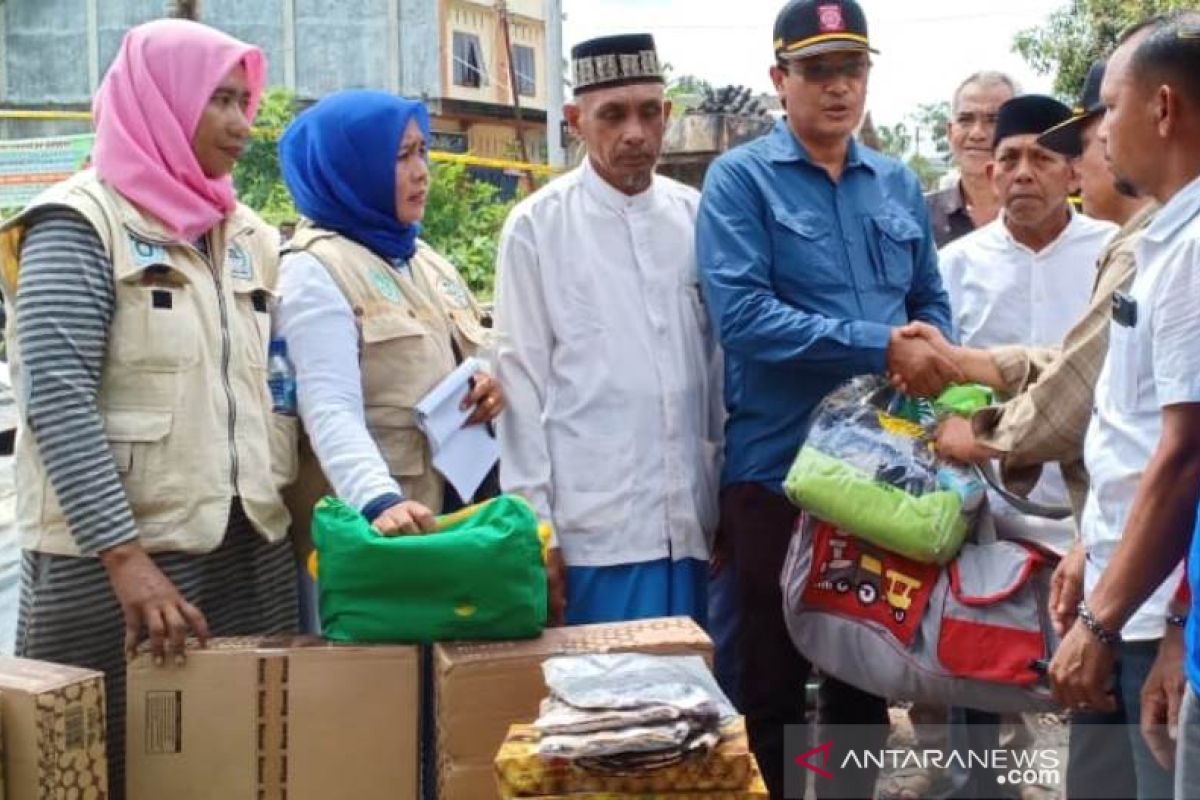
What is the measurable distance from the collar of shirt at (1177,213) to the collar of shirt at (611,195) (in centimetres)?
140

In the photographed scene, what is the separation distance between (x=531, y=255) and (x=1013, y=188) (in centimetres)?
146

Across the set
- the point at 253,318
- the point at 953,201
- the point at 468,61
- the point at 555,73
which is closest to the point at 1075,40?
the point at 555,73

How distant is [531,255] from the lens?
3320 mm

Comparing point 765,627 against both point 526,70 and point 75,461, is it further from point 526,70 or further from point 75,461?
point 526,70

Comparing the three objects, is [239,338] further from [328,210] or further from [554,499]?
[554,499]

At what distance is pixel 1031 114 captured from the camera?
154 inches

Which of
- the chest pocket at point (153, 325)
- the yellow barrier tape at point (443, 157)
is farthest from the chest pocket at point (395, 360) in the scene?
the yellow barrier tape at point (443, 157)

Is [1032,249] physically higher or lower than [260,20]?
lower

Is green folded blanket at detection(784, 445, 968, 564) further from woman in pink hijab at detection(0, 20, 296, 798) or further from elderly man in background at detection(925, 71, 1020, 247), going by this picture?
elderly man in background at detection(925, 71, 1020, 247)

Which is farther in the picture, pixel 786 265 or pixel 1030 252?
pixel 1030 252

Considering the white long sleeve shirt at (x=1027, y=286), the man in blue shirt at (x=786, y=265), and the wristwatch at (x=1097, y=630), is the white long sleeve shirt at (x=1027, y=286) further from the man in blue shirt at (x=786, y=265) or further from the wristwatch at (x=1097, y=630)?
the wristwatch at (x=1097, y=630)

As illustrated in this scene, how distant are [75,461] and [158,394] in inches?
8.2

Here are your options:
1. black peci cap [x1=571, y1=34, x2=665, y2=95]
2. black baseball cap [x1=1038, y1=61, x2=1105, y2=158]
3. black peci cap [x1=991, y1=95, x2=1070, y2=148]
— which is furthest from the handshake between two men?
black peci cap [x1=991, y1=95, x2=1070, y2=148]

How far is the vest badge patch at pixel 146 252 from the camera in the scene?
8.83 feet
